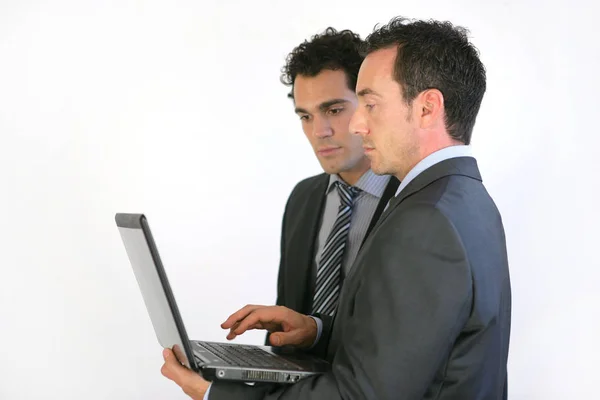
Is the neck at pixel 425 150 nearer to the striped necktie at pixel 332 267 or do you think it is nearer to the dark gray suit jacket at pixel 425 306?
the dark gray suit jacket at pixel 425 306

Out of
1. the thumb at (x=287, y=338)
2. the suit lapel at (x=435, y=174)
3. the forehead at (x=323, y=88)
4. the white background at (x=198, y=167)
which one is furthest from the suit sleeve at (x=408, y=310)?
the white background at (x=198, y=167)

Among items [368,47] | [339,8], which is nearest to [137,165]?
[339,8]

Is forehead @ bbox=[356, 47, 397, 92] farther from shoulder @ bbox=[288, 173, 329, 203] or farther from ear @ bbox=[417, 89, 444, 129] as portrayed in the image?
shoulder @ bbox=[288, 173, 329, 203]

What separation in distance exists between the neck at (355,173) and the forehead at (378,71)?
28.0 inches

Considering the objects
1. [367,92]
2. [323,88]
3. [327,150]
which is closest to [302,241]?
[327,150]

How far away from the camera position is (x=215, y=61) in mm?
3652

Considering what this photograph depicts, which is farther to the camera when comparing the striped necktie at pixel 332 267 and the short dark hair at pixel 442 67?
the striped necktie at pixel 332 267

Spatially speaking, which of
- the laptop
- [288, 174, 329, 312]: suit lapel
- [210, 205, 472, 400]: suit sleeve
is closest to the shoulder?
[288, 174, 329, 312]: suit lapel

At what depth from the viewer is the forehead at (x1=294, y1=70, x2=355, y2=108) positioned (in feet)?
8.42

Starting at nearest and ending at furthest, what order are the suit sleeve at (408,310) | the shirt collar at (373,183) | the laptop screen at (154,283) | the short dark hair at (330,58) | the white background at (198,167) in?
the suit sleeve at (408,310) → the laptop screen at (154,283) → the shirt collar at (373,183) → the short dark hair at (330,58) → the white background at (198,167)

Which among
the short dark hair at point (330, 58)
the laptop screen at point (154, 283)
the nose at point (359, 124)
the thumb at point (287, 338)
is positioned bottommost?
the thumb at point (287, 338)

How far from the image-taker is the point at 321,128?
255 cm

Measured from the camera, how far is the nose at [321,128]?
2535 millimetres

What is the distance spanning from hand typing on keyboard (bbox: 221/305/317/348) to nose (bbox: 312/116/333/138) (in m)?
0.70
